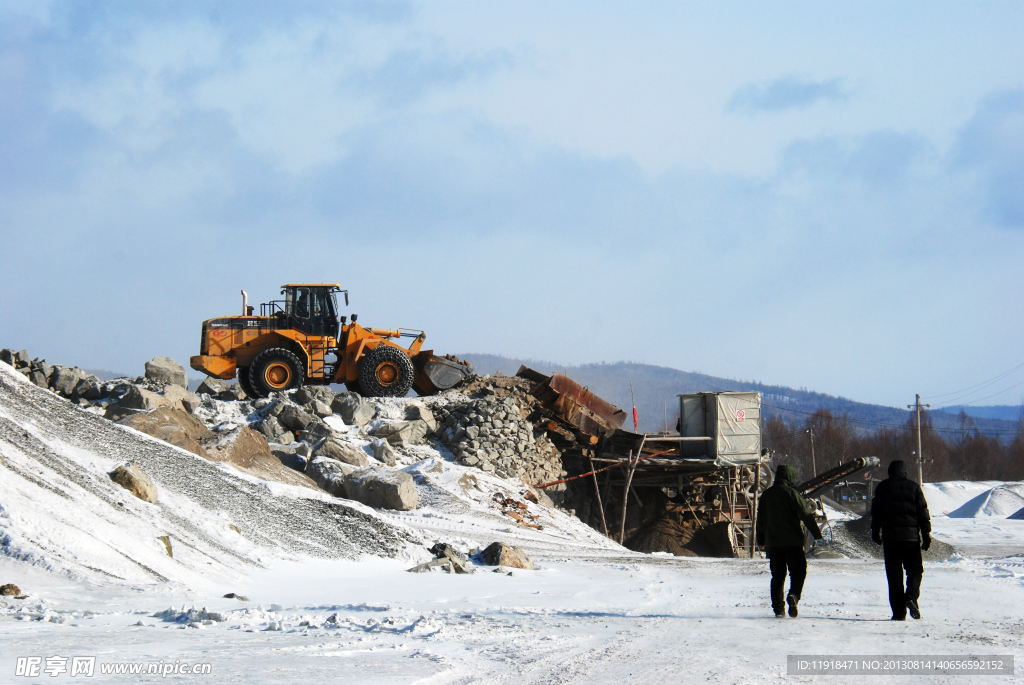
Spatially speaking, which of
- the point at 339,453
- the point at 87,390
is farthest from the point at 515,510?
the point at 87,390

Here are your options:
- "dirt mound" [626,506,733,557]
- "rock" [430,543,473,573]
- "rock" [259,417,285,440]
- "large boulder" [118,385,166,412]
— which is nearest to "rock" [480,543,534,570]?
"rock" [430,543,473,573]

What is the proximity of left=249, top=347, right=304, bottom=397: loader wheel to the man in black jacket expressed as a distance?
16.4m

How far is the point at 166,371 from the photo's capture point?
72.8ft

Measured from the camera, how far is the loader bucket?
74.4 feet

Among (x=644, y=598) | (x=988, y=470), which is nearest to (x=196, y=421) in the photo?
(x=644, y=598)

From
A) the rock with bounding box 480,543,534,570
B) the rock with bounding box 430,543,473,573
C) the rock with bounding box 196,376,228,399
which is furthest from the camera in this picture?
the rock with bounding box 196,376,228,399

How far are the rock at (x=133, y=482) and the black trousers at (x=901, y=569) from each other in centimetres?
795

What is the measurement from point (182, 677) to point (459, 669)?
1523mm

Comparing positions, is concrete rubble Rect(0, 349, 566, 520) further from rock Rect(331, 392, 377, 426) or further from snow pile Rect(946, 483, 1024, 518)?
snow pile Rect(946, 483, 1024, 518)

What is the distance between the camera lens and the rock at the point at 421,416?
794 inches

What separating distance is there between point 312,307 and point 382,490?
8300 millimetres

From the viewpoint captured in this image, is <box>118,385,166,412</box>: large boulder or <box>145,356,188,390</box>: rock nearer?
<box>118,385,166,412</box>: large boulder

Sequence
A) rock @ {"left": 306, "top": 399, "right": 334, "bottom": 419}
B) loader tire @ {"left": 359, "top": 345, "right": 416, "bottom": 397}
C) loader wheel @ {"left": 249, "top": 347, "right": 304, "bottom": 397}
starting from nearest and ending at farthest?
rock @ {"left": 306, "top": 399, "right": 334, "bottom": 419} → loader wheel @ {"left": 249, "top": 347, "right": 304, "bottom": 397} → loader tire @ {"left": 359, "top": 345, "right": 416, "bottom": 397}

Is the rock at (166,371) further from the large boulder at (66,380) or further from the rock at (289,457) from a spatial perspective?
the rock at (289,457)
